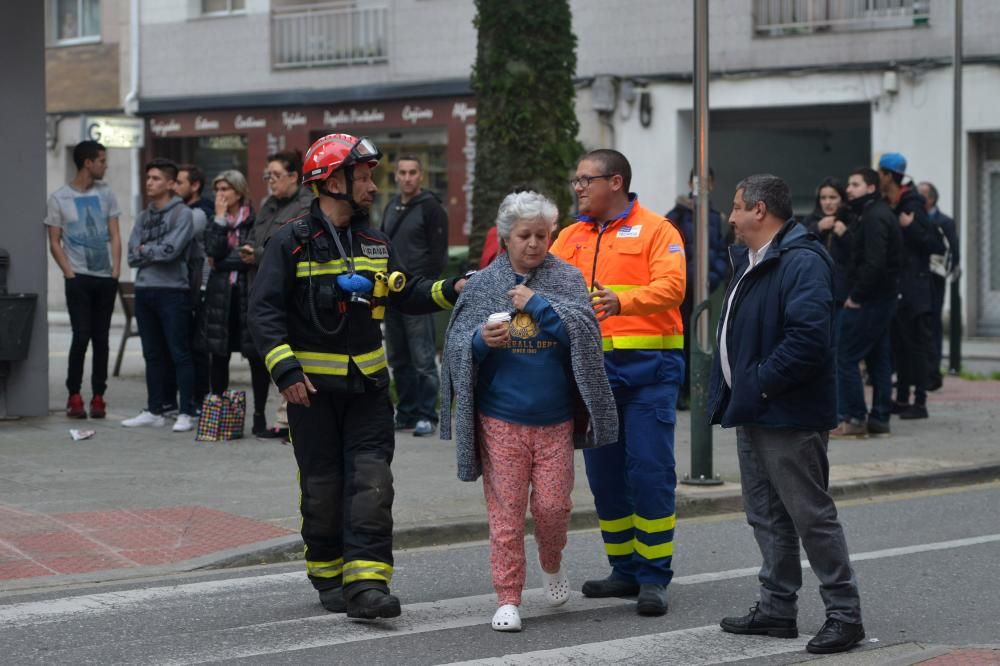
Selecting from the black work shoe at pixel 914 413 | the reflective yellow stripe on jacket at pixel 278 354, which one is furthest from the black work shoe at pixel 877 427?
the reflective yellow stripe on jacket at pixel 278 354

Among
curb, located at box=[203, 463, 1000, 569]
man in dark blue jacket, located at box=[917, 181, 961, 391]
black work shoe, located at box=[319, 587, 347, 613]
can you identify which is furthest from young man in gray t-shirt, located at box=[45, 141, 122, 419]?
man in dark blue jacket, located at box=[917, 181, 961, 391]

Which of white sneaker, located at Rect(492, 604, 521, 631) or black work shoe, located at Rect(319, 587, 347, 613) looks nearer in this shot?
white sneaker, located at Rect(492, 604, 521, 631)

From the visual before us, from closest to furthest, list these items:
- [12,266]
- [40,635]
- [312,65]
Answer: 1. [40,635]
2. [12,266]
3. [312,65]

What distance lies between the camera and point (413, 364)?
12.4 meters

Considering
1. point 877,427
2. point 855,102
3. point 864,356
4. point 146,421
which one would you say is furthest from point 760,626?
point 855,102

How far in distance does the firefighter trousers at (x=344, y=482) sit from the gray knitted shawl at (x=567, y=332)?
372 mm

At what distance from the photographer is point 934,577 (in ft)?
25.6

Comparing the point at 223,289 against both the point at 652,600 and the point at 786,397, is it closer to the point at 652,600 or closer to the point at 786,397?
the point at 652,600

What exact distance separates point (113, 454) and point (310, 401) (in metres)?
4.76

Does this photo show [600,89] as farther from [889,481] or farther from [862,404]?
[889,481]

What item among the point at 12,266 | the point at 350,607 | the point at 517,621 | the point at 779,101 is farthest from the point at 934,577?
the point at 779,101

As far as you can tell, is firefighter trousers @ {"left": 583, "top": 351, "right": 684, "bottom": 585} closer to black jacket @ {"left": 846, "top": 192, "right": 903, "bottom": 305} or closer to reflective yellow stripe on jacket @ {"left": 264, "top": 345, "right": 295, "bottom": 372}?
reflective yellow stripe on jacket @ {"left": 264, "top": 345, "right": 295, "bottom": 372}

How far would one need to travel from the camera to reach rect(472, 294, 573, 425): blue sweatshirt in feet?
21.7

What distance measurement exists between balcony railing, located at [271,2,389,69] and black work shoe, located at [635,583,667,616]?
22715mm
